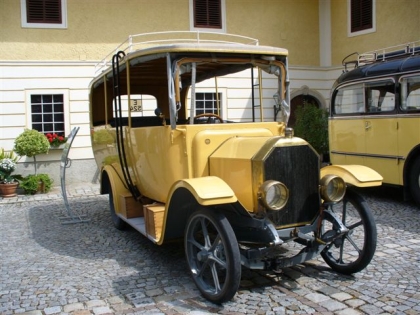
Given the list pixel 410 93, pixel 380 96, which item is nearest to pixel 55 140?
pixel 380 96

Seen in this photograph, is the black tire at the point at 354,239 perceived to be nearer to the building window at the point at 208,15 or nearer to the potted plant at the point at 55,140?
the potted plant at the point at 55,140

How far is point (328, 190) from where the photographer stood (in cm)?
465

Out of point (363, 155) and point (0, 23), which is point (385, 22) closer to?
point (363, 155)

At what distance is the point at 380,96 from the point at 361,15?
6.42 m

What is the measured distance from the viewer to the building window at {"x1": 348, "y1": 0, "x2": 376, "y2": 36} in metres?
14.1

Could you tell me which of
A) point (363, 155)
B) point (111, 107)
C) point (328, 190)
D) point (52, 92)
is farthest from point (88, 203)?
point (328, 190)

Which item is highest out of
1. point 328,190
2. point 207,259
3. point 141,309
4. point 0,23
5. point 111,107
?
point 0,23

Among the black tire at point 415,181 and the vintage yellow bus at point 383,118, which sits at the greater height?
the vintage yellow bus at point 383,118

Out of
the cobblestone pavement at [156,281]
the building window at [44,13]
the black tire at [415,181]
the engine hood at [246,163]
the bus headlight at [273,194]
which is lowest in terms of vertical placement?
the cobblestone pavement at [156,281]

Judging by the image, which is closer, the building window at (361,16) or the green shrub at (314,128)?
the green shrub at (314,128)

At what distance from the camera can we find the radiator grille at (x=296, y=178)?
451 cm

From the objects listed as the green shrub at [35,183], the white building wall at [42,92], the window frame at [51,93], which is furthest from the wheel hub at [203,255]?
the window frame at [51,93]

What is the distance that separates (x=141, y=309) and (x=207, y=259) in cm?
74

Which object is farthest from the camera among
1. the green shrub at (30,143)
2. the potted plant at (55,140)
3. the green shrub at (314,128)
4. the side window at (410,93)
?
the green shrub at (314,128)
